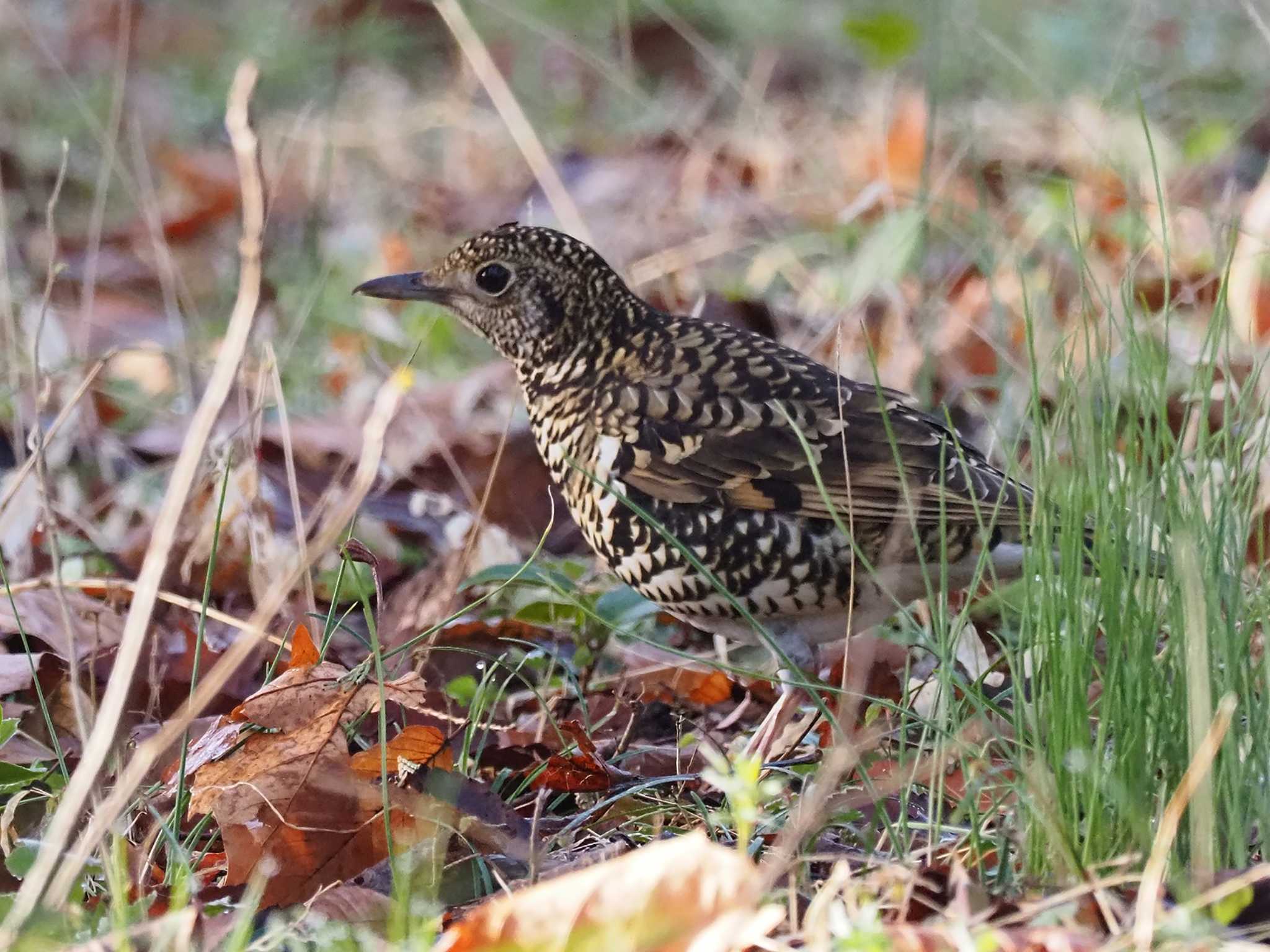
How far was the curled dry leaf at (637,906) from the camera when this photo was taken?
190 cm

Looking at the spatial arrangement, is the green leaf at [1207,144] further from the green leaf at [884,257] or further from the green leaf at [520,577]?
the green leaf at [520,577]

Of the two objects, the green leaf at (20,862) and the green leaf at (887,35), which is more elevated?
the green leaf at (887,35)

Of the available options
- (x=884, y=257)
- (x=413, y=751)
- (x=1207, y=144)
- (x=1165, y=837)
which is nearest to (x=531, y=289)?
(x=884, y=257)

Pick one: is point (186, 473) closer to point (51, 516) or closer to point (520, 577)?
point (51, 516)

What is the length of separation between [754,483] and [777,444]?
0.10 m

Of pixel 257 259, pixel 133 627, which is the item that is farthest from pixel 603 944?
pixel 257 259

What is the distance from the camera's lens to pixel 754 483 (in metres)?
3.70

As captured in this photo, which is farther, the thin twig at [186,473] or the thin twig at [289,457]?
the thin twig at [289,457]

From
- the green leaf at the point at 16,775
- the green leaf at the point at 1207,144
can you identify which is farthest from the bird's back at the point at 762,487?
the green leaf at the point at 1207,144

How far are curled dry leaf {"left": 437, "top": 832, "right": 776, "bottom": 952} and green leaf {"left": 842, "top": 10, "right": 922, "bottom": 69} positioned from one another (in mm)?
6035

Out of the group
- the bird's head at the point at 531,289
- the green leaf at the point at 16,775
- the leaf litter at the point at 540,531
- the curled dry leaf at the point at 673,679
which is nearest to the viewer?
the leaf litter at the point at 540,531

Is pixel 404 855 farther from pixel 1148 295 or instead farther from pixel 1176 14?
pixel 1176 14

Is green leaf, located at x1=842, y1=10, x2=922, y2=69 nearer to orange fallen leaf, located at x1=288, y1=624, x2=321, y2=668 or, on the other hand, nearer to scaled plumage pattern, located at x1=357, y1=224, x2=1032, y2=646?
scaled plumage pattern, located at x1=357, y1=224, x2=1032, y2=646

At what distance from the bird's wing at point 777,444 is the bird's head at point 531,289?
267mm
